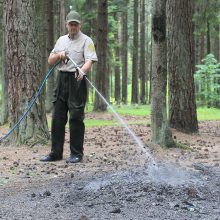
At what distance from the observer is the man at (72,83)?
23.1 feet

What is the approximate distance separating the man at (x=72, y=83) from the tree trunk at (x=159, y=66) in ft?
3.91

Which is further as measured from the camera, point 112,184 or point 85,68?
point 85,68

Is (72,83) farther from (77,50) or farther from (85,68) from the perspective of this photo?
(77,50)

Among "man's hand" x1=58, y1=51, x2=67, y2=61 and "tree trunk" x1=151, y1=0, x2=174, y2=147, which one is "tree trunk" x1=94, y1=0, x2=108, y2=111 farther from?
"man's hand" x1=58, y1=51, x2=67, y2=61

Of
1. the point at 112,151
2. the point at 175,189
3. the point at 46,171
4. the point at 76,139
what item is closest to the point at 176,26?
the point at 112,151

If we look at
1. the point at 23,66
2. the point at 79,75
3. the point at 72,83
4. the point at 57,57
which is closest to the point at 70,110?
the point at 72,83

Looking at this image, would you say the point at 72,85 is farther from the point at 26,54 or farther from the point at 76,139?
the point at 26,54

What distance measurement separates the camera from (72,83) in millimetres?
7113

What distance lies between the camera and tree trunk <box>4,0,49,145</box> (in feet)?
27.0

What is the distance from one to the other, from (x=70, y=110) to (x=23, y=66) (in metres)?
1.67

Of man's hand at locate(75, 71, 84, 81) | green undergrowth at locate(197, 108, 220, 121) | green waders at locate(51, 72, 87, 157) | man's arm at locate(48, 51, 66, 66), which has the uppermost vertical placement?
man's arm at locate(48, 51, 66, 66)

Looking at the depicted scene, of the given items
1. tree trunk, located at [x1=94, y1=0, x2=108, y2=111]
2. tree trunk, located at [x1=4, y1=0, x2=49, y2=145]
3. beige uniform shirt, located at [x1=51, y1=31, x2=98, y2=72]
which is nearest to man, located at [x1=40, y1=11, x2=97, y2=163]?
beige uniform shirt, located at [x1=51, y1=31, x2=98, y2=72]

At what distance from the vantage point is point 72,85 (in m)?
7.11

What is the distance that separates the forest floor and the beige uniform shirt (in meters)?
1.62
